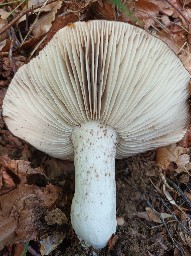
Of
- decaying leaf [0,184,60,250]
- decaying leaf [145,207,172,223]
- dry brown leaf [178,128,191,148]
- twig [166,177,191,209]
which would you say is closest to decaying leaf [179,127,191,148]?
dry brown leaf [178,128,191,148]

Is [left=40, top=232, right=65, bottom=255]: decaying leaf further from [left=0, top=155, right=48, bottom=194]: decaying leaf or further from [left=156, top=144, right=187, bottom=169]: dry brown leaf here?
[left=156, top=144, right=187, bottom=169]: dry brown leaf

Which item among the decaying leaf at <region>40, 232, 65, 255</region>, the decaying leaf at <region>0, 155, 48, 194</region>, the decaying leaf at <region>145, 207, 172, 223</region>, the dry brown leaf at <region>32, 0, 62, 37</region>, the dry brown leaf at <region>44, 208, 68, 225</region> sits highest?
the dry brown leaf at <region>32, 0, 62, 37</region>

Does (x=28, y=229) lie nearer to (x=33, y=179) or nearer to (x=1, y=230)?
(x=1, y=230)

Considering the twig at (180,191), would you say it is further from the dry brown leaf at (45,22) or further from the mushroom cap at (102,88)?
the dry brown leaf at (45,22)

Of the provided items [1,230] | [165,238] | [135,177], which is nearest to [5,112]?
[1,230]

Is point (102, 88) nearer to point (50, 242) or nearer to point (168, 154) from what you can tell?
point (168, 154)

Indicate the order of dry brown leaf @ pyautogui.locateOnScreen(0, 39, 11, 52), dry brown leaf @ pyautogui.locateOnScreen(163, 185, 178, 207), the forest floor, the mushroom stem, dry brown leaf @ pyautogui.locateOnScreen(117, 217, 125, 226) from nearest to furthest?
the mushroom stem, the forest floor, dry brown leaf @ pyautogui.locateOnScreen(117, 217, 125, 226), dry brown leaf @ pyautogui.locateOnScreen(163, 185, 178, 207), dry brown leaf @ pyautogui.locateOnScreen(0, 39, 11, 52)

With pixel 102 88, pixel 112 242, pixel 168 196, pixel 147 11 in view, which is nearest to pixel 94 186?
pixel 112 242
